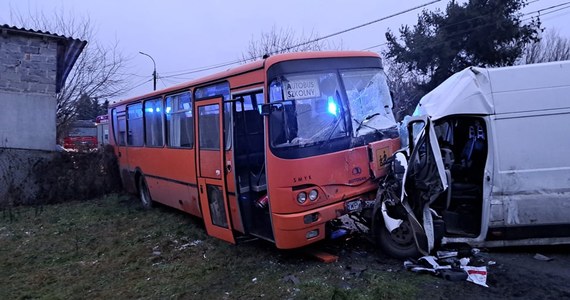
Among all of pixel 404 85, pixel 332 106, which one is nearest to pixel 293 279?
pixel 332 106

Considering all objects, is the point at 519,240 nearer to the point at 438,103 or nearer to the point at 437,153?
the point at 437,153

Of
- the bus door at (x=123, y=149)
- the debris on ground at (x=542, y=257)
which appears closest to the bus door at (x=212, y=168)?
the debris on ground at (x=542, y=257)

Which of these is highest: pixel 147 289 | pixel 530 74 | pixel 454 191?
pixel 530 74

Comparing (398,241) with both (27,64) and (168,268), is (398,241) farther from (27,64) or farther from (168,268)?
(27,64)

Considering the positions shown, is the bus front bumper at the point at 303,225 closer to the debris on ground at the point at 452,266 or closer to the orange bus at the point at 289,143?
the orange bus at the point at 289,143

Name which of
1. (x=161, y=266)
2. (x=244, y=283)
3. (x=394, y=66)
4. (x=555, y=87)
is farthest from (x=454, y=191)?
(x=394, y=66)

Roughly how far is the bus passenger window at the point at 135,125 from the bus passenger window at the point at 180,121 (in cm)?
175

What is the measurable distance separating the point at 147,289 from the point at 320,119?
120 inches

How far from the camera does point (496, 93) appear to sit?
19.4ft

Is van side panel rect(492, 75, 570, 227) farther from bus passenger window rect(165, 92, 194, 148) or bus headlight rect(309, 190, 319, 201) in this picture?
bus passenger window rect(165, 92, 194, 148)

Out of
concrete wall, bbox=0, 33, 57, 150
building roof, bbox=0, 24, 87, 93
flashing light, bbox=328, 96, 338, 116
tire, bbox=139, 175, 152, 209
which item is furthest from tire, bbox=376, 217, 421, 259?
building roof, bbox=0, 24, 87, 93

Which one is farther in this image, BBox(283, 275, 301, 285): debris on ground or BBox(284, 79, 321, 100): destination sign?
BBox(284, 79, 321, 100): destination sign

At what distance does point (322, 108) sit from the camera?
571cm

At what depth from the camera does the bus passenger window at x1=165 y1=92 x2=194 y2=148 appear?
309 inches
